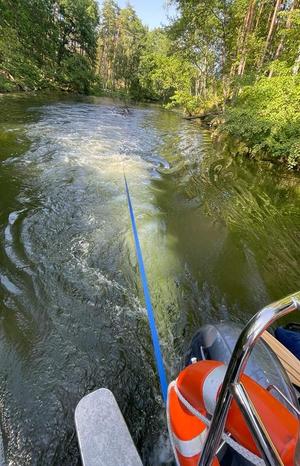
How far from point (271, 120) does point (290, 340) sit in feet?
25.4

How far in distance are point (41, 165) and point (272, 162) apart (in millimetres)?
6898

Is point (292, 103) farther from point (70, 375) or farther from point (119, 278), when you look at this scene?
point (70, 375)

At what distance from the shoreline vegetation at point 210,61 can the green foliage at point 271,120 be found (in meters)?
0.03

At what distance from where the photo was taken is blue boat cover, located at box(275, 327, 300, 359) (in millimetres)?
1744

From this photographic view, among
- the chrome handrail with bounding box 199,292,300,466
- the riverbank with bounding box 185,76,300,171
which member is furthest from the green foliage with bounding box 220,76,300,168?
the chrome handrail with bounding box 199,292,300,466

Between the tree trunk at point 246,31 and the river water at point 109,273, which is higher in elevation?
the tree trunk at point 246,31

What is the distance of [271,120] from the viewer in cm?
787

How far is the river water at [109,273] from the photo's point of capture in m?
1.81

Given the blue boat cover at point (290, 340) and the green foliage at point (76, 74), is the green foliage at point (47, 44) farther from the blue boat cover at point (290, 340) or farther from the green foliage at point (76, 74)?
the blue boat cover at point (290, 340)

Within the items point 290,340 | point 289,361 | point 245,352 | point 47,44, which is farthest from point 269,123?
point 47,44

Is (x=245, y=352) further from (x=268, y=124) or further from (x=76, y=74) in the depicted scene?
(x=76, y=74)

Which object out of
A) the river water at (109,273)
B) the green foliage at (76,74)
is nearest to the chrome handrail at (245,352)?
the river water at (109,273)

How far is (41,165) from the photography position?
18.3ft

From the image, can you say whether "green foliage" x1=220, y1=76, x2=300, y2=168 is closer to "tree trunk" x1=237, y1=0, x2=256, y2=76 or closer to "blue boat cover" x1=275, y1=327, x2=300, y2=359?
"tree trunk" x1=237, y1=0, x2=256, y2=76
